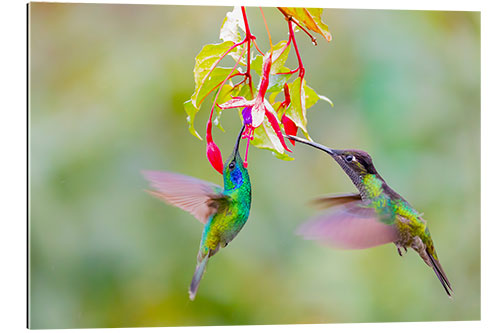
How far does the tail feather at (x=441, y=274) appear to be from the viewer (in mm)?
1938

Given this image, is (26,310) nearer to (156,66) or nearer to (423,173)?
(156,66)

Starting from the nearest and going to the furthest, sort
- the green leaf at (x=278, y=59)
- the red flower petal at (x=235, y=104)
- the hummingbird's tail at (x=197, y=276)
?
the red flower petal at (x=235, y=104), the green leaf at (x=278, y=59), the hummingbird's tail at (x=197, y=276)

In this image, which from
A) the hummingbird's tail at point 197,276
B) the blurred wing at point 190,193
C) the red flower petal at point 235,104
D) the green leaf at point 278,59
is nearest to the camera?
the red flower petal at point 235,104

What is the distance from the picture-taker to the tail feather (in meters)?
1.94

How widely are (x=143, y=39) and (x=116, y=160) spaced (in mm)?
401

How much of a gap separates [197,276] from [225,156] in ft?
1.31

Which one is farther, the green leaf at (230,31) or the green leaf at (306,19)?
the green leaf at (230,31)

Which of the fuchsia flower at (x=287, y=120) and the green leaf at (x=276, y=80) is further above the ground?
the green leaf at (x=276, y=80)

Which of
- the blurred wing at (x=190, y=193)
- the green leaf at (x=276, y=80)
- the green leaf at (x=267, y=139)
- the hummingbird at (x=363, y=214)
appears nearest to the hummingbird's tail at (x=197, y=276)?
the blurred wing at (x=190, y=193)

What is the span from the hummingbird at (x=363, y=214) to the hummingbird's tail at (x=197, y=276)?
340 millimetres

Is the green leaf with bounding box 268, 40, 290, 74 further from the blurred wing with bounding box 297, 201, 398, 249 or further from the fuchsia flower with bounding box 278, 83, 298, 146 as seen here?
the blurred wing with bounding box 297, 201, 398, 249

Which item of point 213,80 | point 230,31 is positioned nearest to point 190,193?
point 213,80

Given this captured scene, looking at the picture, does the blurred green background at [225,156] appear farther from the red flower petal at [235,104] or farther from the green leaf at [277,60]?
the red flower petal at [235,104]

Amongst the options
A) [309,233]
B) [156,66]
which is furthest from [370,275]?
[156,66]
